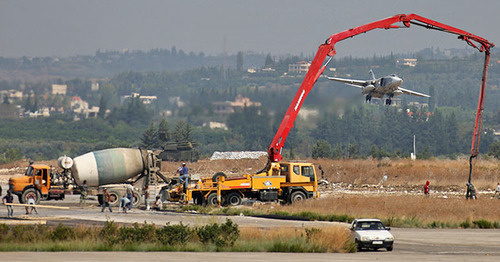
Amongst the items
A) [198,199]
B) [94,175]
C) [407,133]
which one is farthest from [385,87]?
[407,133]

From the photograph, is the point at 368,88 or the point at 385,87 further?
the point at 368,88

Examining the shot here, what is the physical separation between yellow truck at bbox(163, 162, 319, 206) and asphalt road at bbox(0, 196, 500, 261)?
113 inches

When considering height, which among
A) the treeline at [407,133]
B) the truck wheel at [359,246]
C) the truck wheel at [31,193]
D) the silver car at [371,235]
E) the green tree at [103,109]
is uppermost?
the silver car at [371,235]

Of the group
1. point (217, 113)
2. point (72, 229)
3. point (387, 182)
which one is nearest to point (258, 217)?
point (72, 229)

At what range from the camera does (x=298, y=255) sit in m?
27.6

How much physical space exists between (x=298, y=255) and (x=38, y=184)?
2359 cm

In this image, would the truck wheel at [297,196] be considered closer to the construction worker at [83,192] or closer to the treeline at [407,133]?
the construction worker at [83,192]

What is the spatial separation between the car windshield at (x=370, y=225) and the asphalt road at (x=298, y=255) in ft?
3.56

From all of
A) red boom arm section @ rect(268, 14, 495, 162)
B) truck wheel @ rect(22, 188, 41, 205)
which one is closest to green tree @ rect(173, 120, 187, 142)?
red boom arm section @ rect(268, 14, 495, 162)

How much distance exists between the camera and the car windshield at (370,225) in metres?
30.7

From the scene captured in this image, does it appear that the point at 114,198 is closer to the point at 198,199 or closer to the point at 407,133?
the point at 198,199

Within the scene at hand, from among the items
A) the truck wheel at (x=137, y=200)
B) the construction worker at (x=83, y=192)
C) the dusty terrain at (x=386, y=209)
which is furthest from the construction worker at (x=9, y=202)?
the truck wheel at (x=137, y=200)

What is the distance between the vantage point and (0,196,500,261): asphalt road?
25.9 m

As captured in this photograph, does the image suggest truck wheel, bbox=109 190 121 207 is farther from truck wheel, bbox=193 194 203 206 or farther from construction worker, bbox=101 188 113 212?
truck wheel, bbox=193 194 203 206
